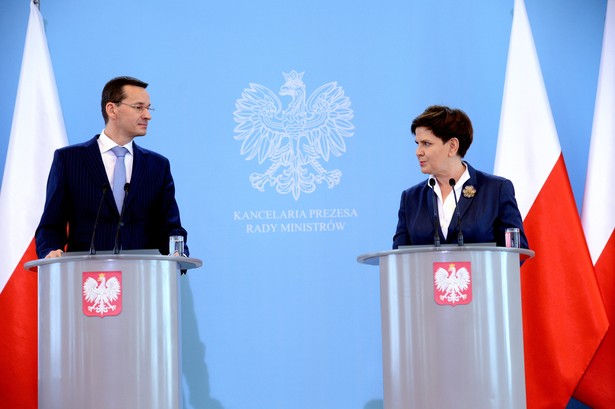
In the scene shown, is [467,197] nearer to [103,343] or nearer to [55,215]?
[103,343]

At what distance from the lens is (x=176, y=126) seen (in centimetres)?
446

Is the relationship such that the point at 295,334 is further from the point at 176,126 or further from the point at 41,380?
the point at 41,380

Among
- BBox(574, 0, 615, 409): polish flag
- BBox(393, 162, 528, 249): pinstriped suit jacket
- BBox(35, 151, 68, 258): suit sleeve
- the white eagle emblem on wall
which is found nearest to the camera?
BBox(393, 162, 528, 249): pinstriped suit jacket

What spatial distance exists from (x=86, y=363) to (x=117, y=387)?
129 mm

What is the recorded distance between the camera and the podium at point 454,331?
2.64m

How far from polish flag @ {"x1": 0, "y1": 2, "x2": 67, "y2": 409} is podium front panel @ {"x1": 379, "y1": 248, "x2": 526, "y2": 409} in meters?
2.19

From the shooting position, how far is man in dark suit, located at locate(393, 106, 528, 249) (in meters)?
3.29

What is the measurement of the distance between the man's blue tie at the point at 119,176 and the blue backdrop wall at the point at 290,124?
35.0 inches

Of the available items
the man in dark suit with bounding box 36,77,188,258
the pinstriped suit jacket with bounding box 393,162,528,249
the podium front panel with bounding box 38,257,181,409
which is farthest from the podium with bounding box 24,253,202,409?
the pinstriped suit jacket with bounding box 393,162,528,249

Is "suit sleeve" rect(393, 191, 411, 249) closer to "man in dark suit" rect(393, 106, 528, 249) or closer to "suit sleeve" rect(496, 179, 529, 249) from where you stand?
"man in dark suit" rect(393, 106, 528, 249)

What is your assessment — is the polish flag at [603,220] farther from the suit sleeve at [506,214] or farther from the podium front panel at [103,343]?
the podium front panel at [103,343]

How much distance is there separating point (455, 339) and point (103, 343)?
1168 millimetres

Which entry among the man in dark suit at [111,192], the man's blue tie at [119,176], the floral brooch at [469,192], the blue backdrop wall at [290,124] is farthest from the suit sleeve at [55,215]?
the floral brooch at [469,192]

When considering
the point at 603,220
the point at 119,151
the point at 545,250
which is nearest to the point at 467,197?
the point at 545,250
